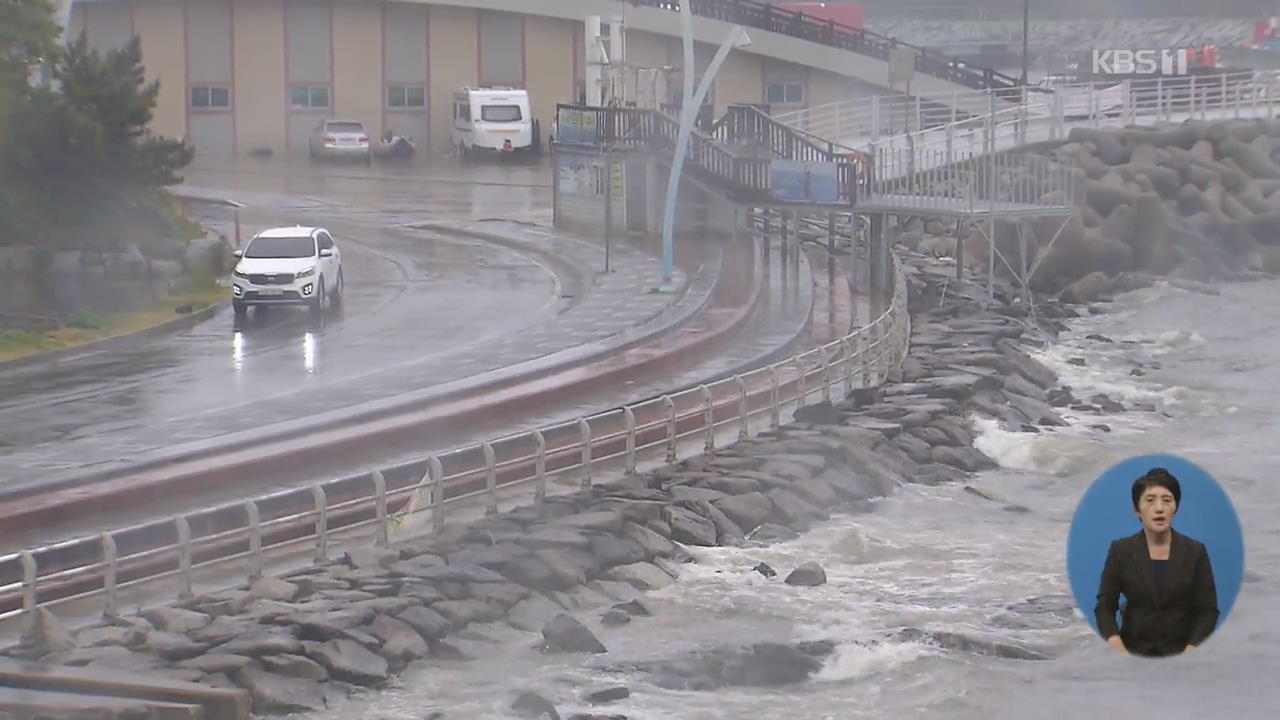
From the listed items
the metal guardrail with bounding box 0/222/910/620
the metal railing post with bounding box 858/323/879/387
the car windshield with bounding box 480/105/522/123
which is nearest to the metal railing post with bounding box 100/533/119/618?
the metal guardrail with bounding box 0/222/910/620

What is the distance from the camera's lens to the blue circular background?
14.1ft

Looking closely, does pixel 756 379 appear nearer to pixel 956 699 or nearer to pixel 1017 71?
pixel 956 699

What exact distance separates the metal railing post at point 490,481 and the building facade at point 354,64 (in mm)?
46476

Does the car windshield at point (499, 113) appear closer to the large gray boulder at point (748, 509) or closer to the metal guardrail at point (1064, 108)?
the metal guardrail at point (1064, 108)

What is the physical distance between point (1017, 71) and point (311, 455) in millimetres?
80585

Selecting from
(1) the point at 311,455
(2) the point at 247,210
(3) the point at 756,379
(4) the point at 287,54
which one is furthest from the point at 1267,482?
(4) the point at 287,54

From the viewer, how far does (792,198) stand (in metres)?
35.3

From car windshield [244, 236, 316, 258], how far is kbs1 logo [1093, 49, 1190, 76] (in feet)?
147

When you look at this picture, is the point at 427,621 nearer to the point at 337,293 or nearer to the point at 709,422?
the point at 709,422

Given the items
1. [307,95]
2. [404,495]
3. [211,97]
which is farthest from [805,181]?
[211,97]

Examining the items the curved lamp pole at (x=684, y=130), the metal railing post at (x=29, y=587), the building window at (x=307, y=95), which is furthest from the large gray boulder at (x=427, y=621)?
the building window at (x=307, y=95)

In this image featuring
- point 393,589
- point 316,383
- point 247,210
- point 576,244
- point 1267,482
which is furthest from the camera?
point 247,210

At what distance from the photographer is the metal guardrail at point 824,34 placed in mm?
64562

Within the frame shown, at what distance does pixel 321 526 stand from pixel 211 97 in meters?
49.8
